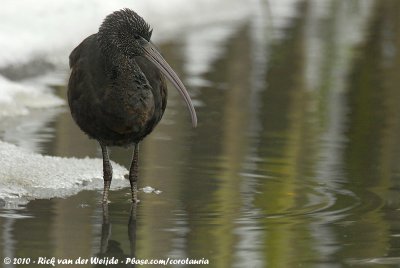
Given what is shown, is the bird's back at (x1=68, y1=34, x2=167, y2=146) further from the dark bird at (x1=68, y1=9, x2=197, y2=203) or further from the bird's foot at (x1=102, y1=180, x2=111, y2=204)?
the bird's foot at (x1=102, y1=180, x2=111, y2=204)

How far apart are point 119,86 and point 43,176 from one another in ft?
3.33

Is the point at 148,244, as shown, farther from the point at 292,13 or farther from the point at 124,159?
the point at 292,13

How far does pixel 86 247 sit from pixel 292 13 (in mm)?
12155

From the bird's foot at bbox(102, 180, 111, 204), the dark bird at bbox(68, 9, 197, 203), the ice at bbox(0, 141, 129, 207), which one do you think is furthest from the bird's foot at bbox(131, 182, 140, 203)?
the ice at bbox(0, 141, 129, 207)

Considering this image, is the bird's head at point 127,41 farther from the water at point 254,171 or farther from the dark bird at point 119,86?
the water at point 254,171

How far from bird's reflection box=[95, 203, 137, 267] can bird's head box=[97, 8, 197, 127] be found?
0.92 m

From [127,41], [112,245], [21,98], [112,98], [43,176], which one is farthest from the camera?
[21,98]

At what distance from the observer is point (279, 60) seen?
14.0 metres

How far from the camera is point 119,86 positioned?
7.75 meters

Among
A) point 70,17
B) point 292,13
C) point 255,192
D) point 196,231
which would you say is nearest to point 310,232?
point 196,231

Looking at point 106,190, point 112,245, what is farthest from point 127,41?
point 112,245

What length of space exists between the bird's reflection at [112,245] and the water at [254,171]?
0.05 ft

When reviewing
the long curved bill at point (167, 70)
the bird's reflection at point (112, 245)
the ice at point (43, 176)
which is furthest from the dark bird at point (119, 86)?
the bird's reflection at point (112, 245)

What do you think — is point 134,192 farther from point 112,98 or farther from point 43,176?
point 43,176
